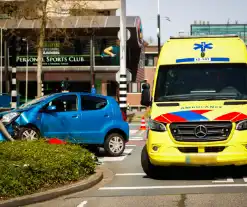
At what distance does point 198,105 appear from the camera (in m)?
10.8

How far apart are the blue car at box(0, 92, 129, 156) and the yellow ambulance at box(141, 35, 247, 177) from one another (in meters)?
3.42

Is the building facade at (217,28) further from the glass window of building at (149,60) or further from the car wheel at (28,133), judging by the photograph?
the car wheel at (28,133)

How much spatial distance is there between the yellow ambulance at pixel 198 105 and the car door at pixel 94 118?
3384 mm

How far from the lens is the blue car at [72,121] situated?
48.7 feet

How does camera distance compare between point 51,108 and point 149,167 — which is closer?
point 149,167

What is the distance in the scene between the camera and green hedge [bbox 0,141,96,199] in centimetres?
884

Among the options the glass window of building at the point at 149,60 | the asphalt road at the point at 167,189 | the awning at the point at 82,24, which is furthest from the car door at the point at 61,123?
the glass window of building at the point at 149,60

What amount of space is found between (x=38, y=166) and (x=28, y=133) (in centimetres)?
554

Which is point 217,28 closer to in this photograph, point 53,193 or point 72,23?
point 72,23

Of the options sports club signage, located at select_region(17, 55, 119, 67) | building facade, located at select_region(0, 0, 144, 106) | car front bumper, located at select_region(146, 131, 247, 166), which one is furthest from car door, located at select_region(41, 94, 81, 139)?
sports club signage, located at select_region(17, 55, 119, 67)

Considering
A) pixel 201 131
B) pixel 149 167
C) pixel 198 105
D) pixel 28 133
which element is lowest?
pixel 149 167

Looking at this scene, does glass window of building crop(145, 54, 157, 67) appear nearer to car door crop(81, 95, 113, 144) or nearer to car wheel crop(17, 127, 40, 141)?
car door crop(81, 95, 113, 144)

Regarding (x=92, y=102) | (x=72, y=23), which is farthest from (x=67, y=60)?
(x=92, y=102)

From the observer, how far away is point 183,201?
878cm
